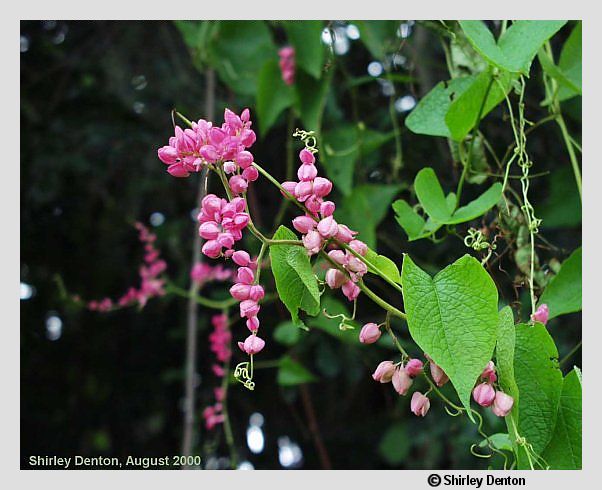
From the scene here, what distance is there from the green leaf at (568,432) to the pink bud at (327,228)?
0.17 meters

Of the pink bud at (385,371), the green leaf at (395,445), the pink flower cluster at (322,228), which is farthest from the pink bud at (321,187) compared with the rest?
the green leaf at (395,445)

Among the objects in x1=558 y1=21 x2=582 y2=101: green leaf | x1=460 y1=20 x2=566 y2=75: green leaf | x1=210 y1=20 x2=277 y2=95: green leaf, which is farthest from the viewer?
x1=210 y1=20 x2=277 y2=95: green leaf

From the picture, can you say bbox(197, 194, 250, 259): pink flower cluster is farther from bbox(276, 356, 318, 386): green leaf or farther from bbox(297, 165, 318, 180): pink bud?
bbox(276, 356, 318, 386): green leaf

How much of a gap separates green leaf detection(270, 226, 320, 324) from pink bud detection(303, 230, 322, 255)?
0.05ft

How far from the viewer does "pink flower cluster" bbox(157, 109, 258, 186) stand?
389 millimetres

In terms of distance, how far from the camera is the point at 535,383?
0.43m

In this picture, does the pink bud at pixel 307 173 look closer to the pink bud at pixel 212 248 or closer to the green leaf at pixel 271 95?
the pink bud at pixel 212 248

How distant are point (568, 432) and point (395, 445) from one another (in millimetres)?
901

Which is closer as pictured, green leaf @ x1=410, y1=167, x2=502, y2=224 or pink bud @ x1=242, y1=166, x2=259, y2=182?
pink bud @ x1=242, y1=166, x2=259, y2=182

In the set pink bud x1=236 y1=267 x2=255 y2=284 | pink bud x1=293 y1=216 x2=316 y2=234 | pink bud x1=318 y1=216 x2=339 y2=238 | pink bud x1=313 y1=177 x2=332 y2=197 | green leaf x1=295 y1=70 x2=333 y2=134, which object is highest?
green leaf x1=295 y1=70 x2=333 y2=134

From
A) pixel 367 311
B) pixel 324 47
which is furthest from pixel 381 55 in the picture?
pixel 367 311

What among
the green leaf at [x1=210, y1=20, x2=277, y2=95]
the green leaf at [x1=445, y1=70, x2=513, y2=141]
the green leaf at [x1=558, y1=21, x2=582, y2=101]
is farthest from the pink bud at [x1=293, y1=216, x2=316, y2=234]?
the green leaf at [x1=210, y1=20, x2=277, y2=95]

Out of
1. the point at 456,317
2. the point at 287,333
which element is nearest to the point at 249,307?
the point at 456,317

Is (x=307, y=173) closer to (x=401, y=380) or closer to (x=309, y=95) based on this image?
(x=401, y=380)
